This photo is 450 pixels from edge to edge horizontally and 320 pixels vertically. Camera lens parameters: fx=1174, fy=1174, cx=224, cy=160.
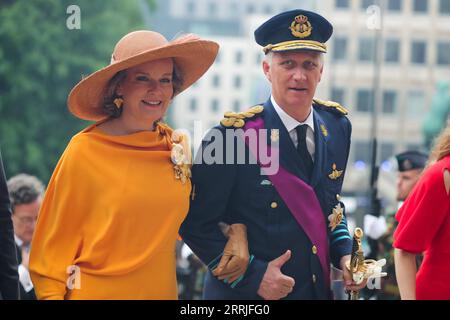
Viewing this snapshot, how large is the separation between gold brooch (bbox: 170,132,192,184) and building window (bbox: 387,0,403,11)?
65.9 m

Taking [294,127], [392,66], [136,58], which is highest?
[136,58]

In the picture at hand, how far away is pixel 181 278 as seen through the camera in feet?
35.8

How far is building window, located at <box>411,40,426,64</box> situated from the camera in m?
71.2

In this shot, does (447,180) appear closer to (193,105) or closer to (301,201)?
(301,201)

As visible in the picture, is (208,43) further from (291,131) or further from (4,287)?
(4,287)

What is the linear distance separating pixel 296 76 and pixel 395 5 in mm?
65983

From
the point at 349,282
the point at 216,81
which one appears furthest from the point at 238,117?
the point at 216,81

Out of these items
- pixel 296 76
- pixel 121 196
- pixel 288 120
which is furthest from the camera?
pixel 288 120

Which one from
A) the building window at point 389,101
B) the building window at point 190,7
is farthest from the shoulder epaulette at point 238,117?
the building window at point 190,7

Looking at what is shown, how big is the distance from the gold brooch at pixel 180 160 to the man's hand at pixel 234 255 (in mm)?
352

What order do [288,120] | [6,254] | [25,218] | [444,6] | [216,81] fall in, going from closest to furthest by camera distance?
[6,254]
[288,120]
[25,218]
[444,6]
[216,81]

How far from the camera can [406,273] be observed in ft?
17.3

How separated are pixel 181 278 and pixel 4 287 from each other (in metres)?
6.04

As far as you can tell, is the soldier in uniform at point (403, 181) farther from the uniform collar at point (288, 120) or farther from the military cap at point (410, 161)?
the uniform collar at point (288, 120)
